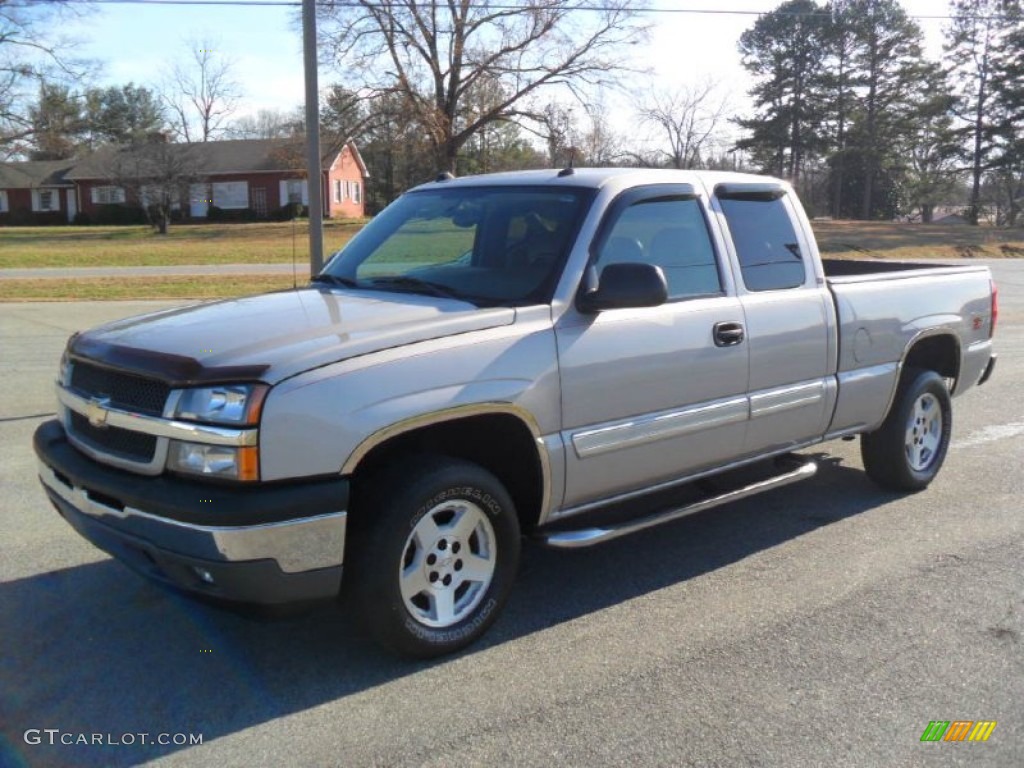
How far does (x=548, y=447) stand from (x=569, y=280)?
2.48ft

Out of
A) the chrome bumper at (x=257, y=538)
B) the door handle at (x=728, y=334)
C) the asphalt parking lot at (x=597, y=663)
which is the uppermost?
the door handle at (x=728, y=334)

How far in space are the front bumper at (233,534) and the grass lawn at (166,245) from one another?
91.3 feet

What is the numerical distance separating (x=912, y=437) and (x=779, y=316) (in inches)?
71.2

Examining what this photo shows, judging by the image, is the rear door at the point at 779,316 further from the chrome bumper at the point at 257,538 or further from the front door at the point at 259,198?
the front door at the point at 259,198

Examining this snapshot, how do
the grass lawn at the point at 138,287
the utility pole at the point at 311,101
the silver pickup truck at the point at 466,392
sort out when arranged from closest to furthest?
the silver pickup truck at the point at 466,392 → the utility pole at the point at 311,101 → the grass lawn at the point at 138,287

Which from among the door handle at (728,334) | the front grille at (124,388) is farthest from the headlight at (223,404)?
the door handle at (728,334)

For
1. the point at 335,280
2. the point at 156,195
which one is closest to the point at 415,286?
the point at 335,280

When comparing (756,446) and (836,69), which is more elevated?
(836,69)

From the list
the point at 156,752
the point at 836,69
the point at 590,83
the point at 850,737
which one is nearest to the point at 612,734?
the point at 850,737

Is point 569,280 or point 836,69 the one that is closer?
point 569,280

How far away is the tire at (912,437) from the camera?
6.16 metres

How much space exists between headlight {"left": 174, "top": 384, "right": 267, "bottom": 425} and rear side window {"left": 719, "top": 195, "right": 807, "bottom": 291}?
9.17 feet

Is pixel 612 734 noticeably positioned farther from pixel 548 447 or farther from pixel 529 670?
pixel 548 447

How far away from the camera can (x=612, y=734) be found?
3.41 m
